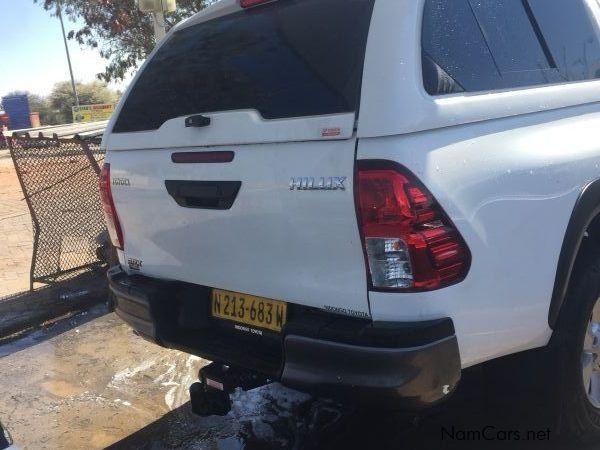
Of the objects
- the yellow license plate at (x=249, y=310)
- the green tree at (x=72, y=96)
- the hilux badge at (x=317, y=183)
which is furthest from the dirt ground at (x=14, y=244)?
the green tree at (x=72, y=96)

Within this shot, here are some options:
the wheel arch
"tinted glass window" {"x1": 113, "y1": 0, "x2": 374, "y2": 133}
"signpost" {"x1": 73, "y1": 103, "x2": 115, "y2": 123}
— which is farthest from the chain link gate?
"signpost" {"x1": 73, "y1": 103, "x2": 115, "y2": 123}

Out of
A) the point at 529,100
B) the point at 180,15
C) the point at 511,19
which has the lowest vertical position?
the point at 529,100

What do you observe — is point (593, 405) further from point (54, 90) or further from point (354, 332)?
point (54, 90)

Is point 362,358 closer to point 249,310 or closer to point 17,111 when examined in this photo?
point 249,310

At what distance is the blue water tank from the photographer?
1619 inches

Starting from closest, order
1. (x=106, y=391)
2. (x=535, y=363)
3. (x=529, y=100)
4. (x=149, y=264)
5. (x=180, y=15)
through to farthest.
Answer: (x=529, y=100) → (x=535, y=363) → (x=149, y=264) → (x=106, y=391) → (x=180, y=15)

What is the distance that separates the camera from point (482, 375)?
3090 millimetres

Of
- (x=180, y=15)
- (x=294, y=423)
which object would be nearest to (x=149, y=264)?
(x=294, y=423)

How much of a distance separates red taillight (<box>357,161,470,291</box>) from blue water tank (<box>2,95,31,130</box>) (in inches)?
1714

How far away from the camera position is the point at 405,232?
6.95 ft

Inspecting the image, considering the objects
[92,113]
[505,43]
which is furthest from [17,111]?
[505,43]

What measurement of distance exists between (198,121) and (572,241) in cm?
169

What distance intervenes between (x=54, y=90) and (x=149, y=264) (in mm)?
55700

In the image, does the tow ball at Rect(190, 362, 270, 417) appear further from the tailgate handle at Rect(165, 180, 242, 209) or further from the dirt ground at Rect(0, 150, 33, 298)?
the dirt ground at Rect(0, 150, 33, 298)
